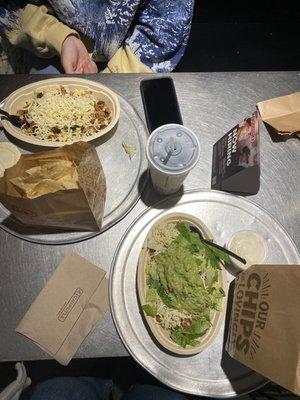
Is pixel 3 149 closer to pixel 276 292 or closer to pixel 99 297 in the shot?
pixel 99 297

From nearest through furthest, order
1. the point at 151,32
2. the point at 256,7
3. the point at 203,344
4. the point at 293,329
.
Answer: the point at 293,329
the point at 203,344
the point at 151,32
the point at 256,7

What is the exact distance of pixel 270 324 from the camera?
84 centimetres

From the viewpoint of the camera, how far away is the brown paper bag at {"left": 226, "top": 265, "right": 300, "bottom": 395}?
0.76 m

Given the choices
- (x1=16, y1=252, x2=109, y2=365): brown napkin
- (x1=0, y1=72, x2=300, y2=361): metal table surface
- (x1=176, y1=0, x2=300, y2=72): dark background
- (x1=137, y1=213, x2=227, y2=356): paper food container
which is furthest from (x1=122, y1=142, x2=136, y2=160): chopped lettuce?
(x1=176, y1=0, x2=300, y2=72): dark background

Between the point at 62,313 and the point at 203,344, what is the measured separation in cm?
43

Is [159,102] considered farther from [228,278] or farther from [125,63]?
[228,278]

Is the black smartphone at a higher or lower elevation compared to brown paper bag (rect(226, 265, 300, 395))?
higher

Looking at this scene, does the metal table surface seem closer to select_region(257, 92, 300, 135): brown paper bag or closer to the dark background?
select_region(257, 92, 300, 135): brown paper bag

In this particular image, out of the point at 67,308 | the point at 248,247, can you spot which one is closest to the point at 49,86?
the point at 67,308

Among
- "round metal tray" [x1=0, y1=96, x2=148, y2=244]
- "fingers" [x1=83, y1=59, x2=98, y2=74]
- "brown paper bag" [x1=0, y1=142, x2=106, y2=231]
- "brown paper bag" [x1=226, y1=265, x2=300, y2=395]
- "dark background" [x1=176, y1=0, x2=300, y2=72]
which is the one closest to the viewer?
"brown paper bag" [x1=226, y1=265, x2=300, y2=395]

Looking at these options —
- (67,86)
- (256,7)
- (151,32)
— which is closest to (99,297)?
(67,86)

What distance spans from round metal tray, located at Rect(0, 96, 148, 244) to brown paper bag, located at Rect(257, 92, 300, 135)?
0.47 metres

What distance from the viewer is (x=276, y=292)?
85 cm

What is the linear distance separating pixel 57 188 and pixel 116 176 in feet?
0.96
